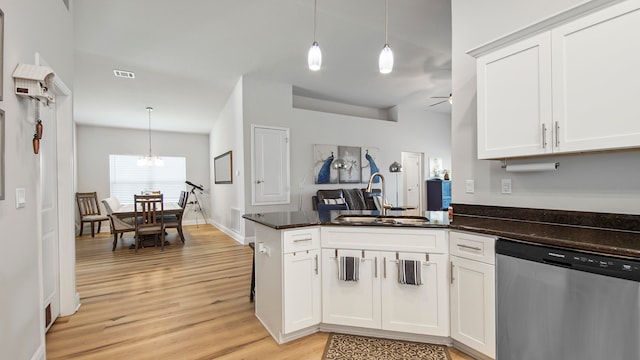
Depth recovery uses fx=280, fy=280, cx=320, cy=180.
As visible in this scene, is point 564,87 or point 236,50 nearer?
point 564,87

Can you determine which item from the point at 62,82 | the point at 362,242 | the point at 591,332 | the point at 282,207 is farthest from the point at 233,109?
the point at 591,332

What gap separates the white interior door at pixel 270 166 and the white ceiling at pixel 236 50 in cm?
108

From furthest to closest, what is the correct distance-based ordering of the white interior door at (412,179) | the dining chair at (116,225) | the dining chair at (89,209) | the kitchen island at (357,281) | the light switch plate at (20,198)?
the white interior door at (412,179)
the dining chair at (89,209)
the dining chair at (116,225)
the kitchen island at (357,281)
the light switch plate at (20,198)

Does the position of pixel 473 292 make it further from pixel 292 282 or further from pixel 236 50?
pixel 236 50

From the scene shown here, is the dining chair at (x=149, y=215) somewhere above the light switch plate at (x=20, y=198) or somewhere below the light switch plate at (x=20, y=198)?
below

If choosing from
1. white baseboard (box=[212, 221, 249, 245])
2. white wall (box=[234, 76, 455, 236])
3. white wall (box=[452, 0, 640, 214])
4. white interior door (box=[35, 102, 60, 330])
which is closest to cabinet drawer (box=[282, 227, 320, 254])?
white wall (box=[452, 0, 640, 214])

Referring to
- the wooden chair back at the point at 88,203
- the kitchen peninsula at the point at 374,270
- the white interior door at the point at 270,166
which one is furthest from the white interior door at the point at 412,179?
the wooden chair back at the point at 88,203

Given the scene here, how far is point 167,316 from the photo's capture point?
2543 mm

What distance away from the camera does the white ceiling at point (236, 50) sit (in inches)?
129

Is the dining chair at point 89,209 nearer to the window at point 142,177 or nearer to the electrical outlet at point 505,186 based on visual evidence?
the window at point 142,177

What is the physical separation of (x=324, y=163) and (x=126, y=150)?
5.53m

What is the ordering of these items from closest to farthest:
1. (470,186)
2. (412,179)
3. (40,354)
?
(40,354) < (470,186) < (412,179)

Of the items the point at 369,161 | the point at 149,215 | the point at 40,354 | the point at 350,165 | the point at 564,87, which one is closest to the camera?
the point at 564,87

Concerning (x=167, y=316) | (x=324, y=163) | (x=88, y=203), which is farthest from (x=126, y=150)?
(x=167, y=316)
